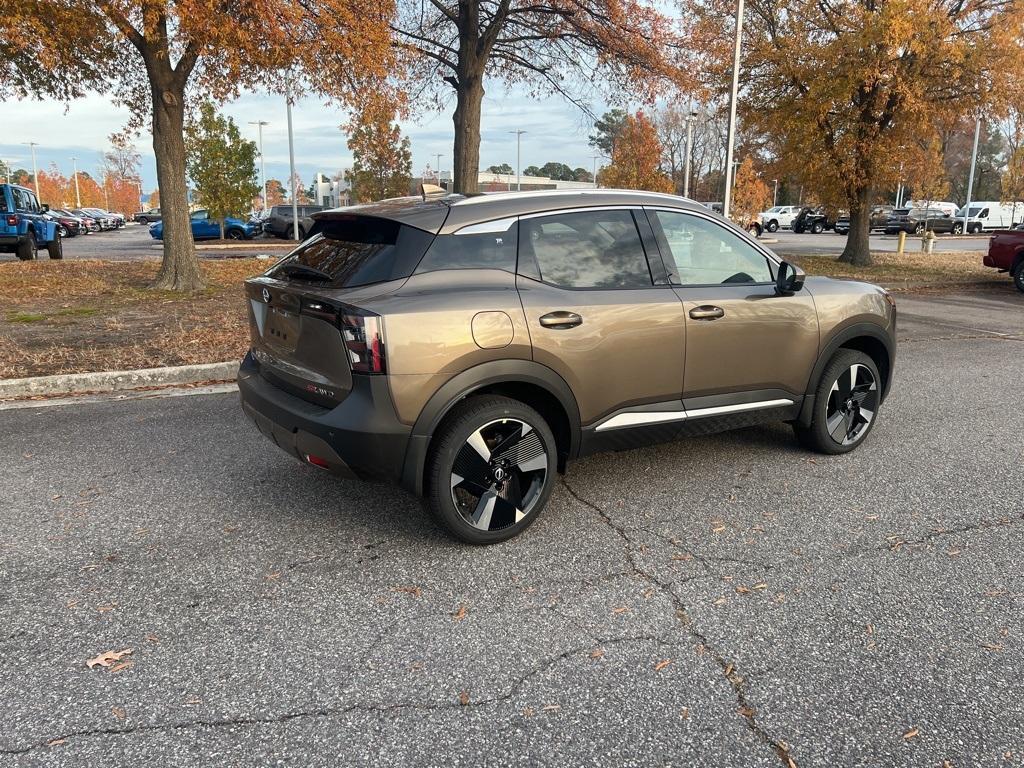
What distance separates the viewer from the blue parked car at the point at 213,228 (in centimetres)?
3309

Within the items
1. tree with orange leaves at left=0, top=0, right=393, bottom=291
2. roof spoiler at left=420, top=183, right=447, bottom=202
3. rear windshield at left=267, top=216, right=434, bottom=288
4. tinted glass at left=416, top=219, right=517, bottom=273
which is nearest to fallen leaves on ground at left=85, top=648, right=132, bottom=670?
rear windshield at left=267, top=216, right=434, bottom=288

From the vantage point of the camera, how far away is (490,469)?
3541 millimetres

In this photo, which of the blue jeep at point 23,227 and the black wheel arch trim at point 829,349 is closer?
the black wheel arch trim at point 829,349

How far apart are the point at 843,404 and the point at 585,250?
→ 225 cm

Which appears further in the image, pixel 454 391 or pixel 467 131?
pixel 467 131

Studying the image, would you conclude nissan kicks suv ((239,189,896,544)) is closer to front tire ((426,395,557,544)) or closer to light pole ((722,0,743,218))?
front tire ((426,395,557,544))

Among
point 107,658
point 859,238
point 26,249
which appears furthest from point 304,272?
point 26,249

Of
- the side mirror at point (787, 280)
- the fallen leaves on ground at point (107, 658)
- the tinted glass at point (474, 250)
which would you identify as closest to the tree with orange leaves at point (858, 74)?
the side mirror at point (787, 280)

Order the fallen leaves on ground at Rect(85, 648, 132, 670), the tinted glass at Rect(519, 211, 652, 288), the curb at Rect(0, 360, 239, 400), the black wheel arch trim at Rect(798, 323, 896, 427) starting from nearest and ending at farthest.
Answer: the fallen leaves on ground at Rect(85, 648, 132, 670), the tinted glass at Rect(519, 211, 652, 288), the black wheel arch trim at Rect(798, 323, 896, 427), the curb at Rect(0, 360, 239, 400)

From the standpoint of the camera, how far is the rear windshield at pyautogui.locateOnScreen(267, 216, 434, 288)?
3414 millimetres

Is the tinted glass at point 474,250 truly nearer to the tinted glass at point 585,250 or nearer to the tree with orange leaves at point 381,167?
the tinted glass at point 585,250

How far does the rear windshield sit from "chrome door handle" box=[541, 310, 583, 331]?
663 millimetres

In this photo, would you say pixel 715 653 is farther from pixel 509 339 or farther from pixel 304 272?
pixel 304 272

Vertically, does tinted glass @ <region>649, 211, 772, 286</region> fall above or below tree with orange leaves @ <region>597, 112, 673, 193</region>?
below
